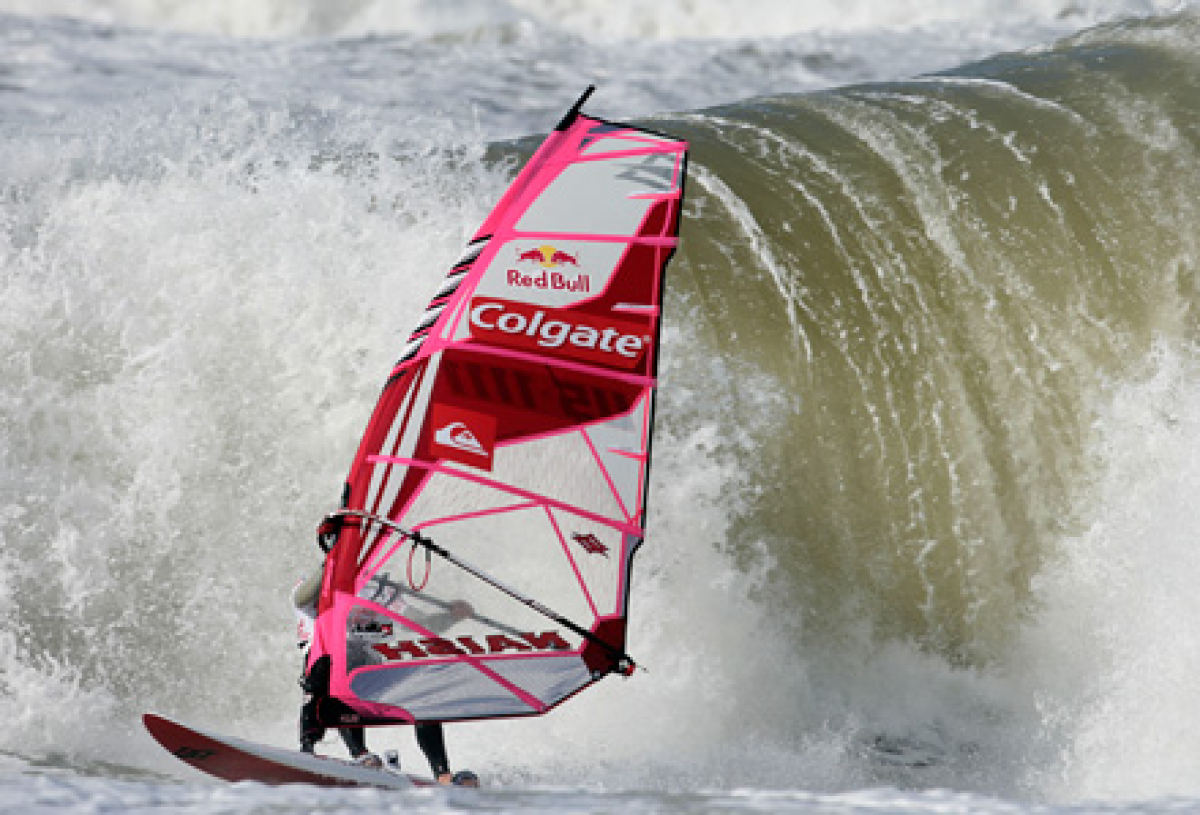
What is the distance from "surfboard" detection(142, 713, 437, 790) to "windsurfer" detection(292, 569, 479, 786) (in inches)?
3.5

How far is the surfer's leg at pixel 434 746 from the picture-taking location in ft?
13.2

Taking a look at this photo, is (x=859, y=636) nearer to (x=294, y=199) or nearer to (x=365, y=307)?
(x=365, y=307)

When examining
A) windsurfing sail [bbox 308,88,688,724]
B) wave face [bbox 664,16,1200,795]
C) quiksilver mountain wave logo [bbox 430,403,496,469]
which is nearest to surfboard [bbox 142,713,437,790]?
windsurfing sail [bbox 308,88,688,724]

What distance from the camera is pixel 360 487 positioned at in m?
3.96

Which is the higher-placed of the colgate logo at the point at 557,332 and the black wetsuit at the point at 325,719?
the colgate logo at the point at 557,332

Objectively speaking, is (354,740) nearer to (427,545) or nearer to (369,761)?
(369,761)

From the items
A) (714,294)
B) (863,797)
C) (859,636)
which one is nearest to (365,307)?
(714,294)

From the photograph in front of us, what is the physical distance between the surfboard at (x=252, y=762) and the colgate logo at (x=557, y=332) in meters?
1.23

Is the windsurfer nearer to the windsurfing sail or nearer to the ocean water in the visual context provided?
the windsurfing sail

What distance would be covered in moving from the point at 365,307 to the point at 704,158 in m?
2.26

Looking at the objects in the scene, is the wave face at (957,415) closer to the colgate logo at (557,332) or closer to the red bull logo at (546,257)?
the colgate logo at (557,332)

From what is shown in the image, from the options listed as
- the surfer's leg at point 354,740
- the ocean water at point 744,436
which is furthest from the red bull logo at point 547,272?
the ocean water at point 744,436

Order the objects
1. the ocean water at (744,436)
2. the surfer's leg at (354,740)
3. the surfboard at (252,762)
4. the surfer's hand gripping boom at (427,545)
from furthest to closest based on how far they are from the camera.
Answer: the ocean water at (744,436) → the surfer's leg at (354,740) → the surfer's hand gripping boom at (427,545) → the surfboard at (252,762)

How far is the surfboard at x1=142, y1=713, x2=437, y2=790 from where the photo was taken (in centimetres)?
376
